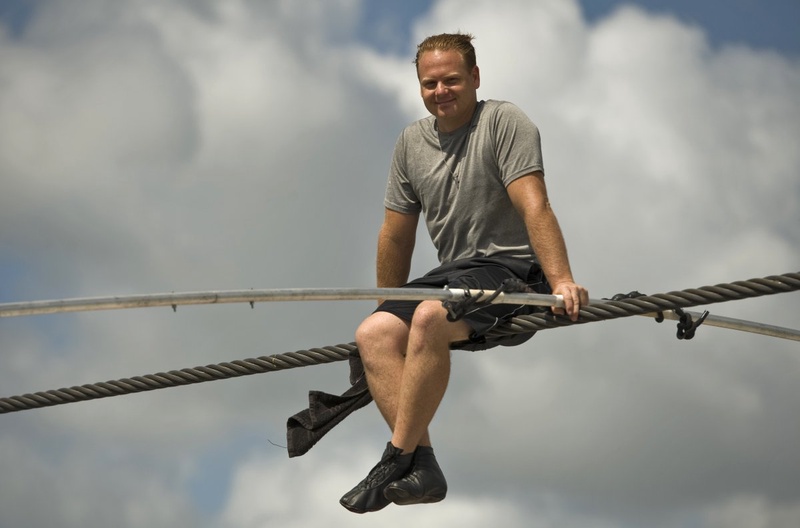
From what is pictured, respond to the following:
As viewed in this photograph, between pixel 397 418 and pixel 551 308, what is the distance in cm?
100

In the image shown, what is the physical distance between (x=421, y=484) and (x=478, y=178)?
5.54 ft

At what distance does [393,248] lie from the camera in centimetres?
828

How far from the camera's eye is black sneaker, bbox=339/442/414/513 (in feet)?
23.1

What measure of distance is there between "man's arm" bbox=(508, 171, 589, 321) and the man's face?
613 millimetres

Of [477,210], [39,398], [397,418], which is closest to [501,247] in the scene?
[477,210]

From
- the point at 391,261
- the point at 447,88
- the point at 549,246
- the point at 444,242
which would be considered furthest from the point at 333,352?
the point at 447,88

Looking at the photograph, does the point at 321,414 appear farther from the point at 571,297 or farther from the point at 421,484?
the point at 571,297

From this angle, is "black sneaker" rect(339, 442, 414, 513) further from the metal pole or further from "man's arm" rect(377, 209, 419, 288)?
"man's arm" rect(377, 209, 419, 288)

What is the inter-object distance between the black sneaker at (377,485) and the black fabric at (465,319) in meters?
0.67

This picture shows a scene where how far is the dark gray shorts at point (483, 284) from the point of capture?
24.1 feet

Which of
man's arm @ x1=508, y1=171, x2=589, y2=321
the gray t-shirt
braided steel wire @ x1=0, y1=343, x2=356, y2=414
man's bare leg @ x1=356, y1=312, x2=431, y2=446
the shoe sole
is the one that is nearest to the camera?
the shoe sole

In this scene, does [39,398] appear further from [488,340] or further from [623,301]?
[623,301]

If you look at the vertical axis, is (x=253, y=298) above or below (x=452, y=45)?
below

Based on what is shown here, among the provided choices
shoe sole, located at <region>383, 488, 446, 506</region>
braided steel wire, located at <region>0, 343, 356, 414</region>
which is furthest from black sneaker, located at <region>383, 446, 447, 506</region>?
braided steel wire, located at <region>0, 343, 356, 414</region>
